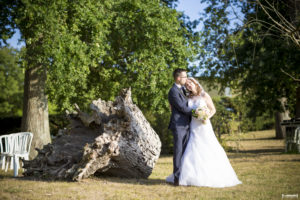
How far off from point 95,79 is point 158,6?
4.30m

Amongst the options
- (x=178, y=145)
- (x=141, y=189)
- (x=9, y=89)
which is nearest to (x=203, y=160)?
(x=178, y=145)

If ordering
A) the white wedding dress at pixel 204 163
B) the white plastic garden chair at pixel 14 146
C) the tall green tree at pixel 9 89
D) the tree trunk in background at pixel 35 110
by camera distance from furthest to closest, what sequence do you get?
the tall green tree at pixel 9 89 < the tree trunk in background at pixel 35 110 < the white plastic garden chair at pixel 14 146 < the white wedding dress at pixel 204 163

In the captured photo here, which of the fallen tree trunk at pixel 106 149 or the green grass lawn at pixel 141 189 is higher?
the fallen tree trunk at pixel 106 149

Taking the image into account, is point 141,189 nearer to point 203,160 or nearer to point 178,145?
point 178,145

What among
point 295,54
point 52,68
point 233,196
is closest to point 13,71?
point 52,68

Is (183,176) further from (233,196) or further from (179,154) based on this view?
(233,196)

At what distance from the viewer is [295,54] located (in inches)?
492

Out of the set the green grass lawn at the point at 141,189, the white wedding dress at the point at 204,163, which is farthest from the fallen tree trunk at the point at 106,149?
the white wedding dress at the point at 204,163

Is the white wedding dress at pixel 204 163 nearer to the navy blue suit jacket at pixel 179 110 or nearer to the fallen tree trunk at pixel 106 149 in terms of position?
the navy blue suit jacket at pixel 179 110

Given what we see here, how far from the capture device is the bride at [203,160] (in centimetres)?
612

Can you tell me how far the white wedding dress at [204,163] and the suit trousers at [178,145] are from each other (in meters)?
0.09

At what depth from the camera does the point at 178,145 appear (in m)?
6.39

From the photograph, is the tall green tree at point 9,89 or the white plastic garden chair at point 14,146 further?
the tall green tree at point 9,89

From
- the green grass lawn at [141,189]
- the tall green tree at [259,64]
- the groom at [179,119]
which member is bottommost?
the green grass lawn at [141,189]
